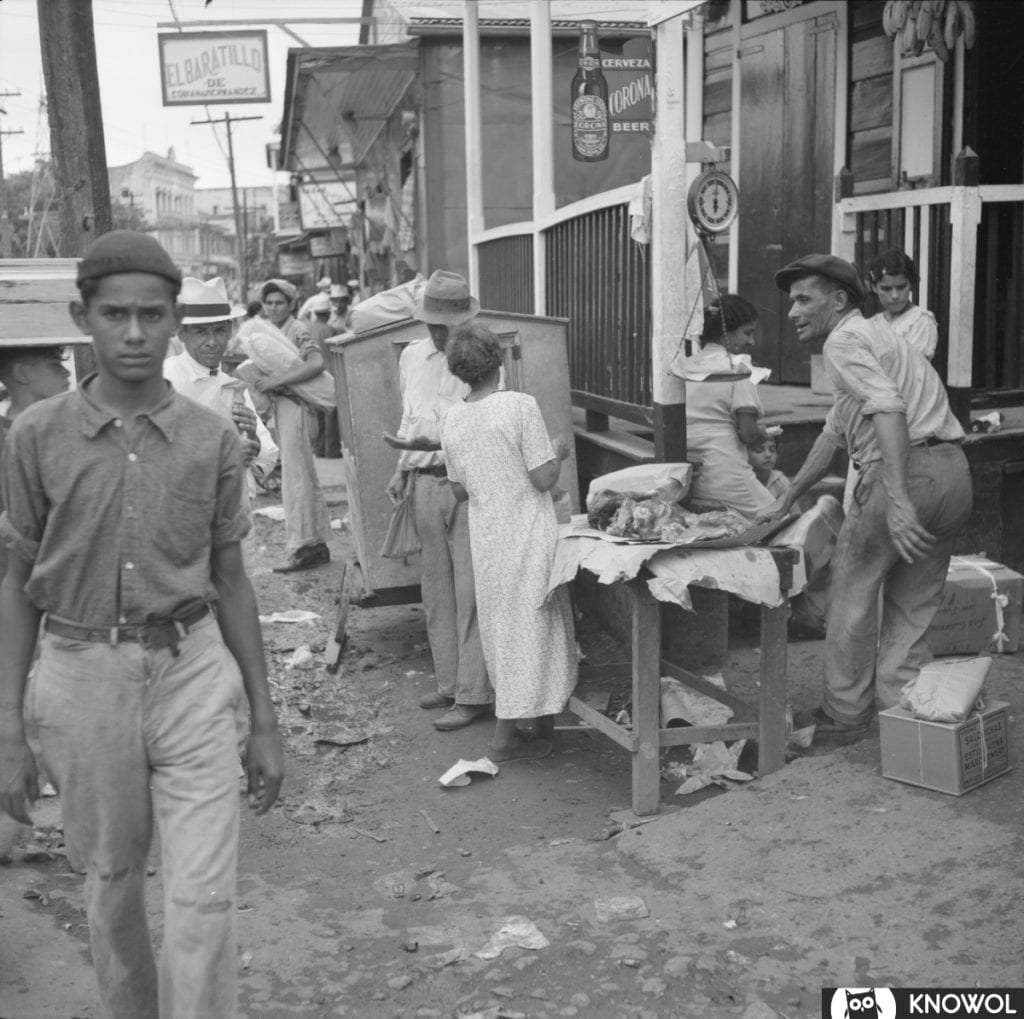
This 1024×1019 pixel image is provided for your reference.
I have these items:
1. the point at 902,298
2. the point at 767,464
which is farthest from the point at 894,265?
the point at 767,464

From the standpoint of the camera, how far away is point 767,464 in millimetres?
6812

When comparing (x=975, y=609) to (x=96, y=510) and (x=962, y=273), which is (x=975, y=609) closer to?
(x=962, y=273)

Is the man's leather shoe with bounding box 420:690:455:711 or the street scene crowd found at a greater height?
the street scene crowd

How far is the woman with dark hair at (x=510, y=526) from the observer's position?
5.58 m

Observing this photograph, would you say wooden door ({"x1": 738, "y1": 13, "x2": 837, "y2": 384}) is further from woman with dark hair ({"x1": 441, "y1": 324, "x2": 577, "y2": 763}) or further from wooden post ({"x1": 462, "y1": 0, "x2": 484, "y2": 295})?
woman with dark hair ({"x1": 441, "y1": 324, "x2": 577, "y2": 763})

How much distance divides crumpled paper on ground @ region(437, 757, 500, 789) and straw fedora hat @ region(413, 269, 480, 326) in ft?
7.17

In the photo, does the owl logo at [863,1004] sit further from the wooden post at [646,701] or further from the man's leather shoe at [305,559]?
the man's leather shoe at [305,559]

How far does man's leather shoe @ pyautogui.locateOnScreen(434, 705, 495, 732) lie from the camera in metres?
6.46

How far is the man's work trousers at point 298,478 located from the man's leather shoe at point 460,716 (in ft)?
12.2

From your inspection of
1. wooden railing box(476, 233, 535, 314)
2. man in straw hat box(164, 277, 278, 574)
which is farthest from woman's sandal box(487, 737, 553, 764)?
wooden railing box(476, 233, 535, 314)

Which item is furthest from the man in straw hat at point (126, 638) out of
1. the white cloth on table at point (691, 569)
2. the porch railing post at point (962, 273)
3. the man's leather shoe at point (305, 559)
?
the man's leather shoe at point (305, 559)

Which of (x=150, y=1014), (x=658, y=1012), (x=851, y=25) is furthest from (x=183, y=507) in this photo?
(x=851, y=25)

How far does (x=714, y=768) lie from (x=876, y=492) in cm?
138

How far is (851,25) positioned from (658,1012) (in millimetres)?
7793
